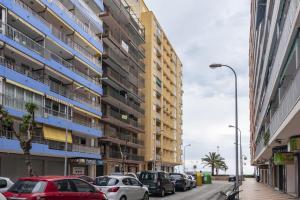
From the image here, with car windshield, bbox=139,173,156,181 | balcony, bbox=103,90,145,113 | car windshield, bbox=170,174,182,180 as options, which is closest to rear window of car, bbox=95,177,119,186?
car windshield, bbox=139,173,156,181

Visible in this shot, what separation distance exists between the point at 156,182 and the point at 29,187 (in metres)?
20.0

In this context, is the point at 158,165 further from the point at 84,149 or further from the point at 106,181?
the point at 106,181

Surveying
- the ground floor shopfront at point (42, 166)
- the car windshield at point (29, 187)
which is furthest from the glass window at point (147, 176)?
the car windshield at point (29, 187)

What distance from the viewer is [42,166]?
4488cm

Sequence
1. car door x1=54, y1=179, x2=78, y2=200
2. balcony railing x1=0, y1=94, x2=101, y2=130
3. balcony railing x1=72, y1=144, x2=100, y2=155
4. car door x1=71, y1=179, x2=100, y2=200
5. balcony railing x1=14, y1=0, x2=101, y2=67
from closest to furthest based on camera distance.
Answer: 1. car door x1=54, y1=179, x2=78, y2=200
2. car door x1=71, y1=179, x2=100, y2=200
3. balcony railing x1=0, y1=94, x2=101, y2=130
4. balcony railing x1=14, y1=0, x2=101, y2=67
5. balcony railing x1=72, y1=144, x2=100, y2=155

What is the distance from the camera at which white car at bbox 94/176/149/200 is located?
21.9m

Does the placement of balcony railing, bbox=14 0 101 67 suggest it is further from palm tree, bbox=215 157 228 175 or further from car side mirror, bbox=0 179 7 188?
palm tree, bbox=215 157 228 175

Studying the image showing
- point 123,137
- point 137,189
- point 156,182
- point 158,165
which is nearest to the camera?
point 137,189

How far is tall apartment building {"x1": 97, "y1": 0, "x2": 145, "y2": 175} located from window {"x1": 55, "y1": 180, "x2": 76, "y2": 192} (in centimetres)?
4459

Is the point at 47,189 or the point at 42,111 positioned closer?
the point at 47,189

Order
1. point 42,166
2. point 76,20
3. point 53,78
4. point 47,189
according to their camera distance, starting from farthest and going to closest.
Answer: point 76,20 < point 53,78 < point 42,166 < point 47,189

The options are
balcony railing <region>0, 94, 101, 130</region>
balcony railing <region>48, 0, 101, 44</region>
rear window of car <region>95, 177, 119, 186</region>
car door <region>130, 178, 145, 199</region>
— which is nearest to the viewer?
rear window of car <region>95, 177, 119, 186</region>

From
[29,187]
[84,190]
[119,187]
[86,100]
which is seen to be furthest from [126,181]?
[86,100]

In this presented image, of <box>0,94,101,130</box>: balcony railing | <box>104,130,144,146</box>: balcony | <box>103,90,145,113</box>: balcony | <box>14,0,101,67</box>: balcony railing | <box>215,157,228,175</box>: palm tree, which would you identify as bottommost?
<box>215,157,228,175</box>: palm tree
